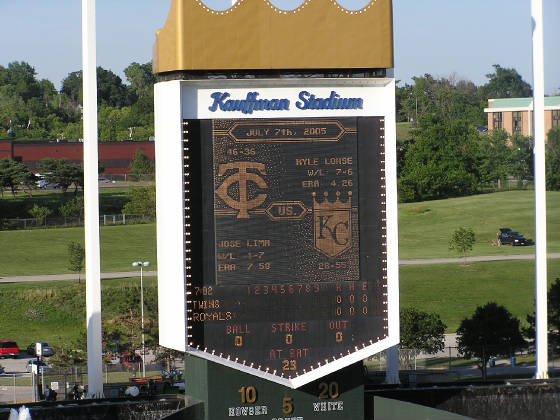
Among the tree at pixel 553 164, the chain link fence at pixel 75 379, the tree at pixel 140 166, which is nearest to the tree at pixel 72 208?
the tree at pixel 140 166

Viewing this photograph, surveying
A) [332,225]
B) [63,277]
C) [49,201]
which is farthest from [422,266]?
[332,225]

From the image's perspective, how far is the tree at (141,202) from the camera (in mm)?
68312

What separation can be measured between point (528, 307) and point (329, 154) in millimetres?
40001

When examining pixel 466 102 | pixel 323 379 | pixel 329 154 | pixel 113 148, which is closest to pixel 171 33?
pixel 329 154

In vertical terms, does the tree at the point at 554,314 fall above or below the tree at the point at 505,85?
below

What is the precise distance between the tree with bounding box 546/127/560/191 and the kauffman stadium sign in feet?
191

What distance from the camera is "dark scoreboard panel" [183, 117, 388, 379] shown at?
20.2 m

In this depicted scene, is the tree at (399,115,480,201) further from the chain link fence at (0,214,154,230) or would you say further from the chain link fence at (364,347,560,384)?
the chain link fence at (364,347,560,384)

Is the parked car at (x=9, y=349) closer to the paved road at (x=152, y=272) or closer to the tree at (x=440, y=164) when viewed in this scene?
the paved road at (x=152, y=272)

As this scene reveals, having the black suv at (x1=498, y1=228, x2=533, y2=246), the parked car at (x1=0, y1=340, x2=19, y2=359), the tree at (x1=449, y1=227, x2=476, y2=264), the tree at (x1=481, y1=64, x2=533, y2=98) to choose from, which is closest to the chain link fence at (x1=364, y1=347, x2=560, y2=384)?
the parked car at (x1=0, y1=340, x2=19, y2=359)

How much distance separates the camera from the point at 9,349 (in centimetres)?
4819

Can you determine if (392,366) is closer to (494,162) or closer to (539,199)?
(539,199)

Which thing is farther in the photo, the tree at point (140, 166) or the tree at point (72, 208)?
the tree at point (140, 166)

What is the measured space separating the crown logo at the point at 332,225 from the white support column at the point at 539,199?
5.86m
